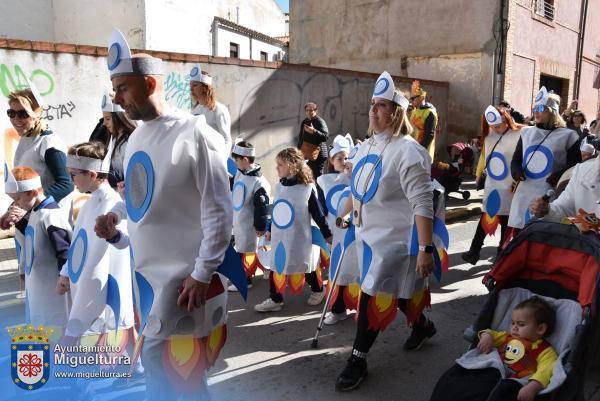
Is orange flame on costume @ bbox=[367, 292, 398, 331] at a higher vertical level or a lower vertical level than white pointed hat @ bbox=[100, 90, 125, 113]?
lower

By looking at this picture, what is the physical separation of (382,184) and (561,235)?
1.15 meters

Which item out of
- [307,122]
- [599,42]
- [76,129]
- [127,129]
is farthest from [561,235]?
[599,42]

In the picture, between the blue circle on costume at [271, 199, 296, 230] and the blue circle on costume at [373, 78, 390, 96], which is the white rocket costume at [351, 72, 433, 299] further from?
the blue circle on costume at [271, 199, 296, 230]

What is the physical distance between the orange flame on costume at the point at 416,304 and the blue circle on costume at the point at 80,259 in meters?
2.16

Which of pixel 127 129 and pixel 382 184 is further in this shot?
pixel 127 129

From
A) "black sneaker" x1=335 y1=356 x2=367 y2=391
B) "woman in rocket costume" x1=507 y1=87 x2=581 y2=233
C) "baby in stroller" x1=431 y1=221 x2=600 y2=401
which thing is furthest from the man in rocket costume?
"woman in rocket costume" x1=507 y1=87 x2=581 y2=233

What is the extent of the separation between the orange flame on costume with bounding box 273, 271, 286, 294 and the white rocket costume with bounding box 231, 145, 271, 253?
55cm

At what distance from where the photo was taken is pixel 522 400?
8.54 ft

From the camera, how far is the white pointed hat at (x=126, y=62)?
2.24 meters

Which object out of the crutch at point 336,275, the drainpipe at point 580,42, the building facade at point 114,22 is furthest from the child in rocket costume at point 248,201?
the drainpipe at point 580,42

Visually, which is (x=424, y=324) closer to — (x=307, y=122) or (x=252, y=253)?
(x=252, y=253)

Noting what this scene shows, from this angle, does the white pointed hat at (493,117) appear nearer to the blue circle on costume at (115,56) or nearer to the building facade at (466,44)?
the blue circle on costume at (115,56)

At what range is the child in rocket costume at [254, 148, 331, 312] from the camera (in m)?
4.87

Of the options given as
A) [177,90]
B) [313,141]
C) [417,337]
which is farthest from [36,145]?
[177,90]
